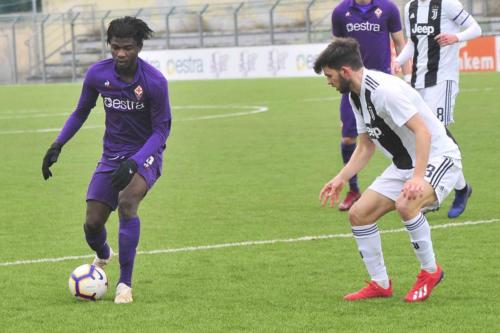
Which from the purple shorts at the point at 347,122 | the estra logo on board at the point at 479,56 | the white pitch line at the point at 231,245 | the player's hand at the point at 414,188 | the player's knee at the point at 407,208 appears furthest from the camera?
the estra logo on board at the point at 479,56

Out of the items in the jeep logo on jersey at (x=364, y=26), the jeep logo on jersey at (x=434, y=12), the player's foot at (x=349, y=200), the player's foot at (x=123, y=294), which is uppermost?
the jeep logo on jersey at (x=434, y=12)

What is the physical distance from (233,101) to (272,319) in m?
21.6

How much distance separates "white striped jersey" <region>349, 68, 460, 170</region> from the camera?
657 centimetres

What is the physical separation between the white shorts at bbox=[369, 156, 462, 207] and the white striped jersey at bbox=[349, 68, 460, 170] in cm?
5

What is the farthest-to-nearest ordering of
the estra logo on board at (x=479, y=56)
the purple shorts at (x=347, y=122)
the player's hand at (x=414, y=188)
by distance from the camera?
the estra logo on board at (x=479, y=56) → the purple shorts at (x=347, y=122) → the player's hand at (x=414, y=188)

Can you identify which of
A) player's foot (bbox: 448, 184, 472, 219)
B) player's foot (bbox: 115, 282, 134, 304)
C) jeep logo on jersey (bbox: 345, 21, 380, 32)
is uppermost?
jeep logo on jersey (bbox: 345, 21, 380, 32)

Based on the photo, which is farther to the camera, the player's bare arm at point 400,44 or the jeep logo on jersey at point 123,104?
the player's bare arm at point 400,44

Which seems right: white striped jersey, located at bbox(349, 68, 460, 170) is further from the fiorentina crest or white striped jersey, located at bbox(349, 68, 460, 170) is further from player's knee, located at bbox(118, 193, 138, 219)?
player's knee, located at bbox(118, 193, 138, 219)

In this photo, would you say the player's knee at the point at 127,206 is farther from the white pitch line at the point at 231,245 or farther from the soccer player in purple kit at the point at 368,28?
the soccer player in purple kit at the point at 368,28

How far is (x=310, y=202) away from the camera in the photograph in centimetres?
1156

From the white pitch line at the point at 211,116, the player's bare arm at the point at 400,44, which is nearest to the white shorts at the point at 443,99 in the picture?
the player's bare arm at the point at 400,44

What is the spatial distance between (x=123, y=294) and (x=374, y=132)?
1.86 metres

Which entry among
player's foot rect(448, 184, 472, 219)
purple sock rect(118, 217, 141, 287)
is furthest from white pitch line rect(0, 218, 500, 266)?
purple sock rect(118, 217, 141, 287)

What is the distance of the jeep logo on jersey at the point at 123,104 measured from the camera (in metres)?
7.31
